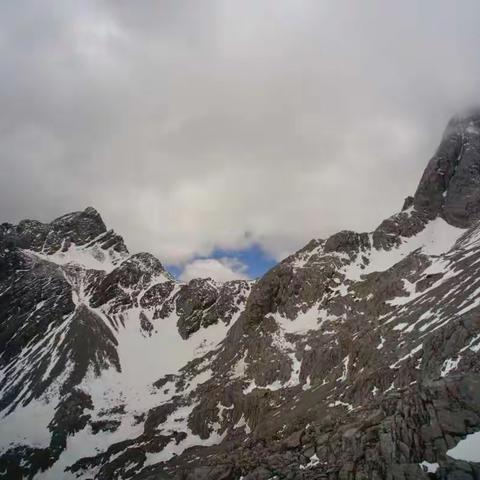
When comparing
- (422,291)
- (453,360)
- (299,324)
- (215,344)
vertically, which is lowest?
(453,360)

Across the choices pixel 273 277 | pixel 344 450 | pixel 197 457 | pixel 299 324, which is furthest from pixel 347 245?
pixel 344 450

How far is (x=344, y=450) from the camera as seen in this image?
176 ft

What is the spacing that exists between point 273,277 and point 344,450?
5304 inches

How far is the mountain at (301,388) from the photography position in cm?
5147

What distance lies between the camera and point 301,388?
124250mm

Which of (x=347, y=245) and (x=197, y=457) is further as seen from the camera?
(x=347, y=245)

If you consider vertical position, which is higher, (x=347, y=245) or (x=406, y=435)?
(x=347, y=245)

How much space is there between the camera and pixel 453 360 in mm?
69188

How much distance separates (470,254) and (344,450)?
99232 millimetres

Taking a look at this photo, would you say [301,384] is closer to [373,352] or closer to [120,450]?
[373,352]

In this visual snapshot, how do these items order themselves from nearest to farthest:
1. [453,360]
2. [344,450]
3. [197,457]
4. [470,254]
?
[344,450] < [453,360] < [197,457] < [470,254]

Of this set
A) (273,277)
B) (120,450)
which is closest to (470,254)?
(273,277)

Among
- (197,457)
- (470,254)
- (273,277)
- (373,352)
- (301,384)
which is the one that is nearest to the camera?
(373,352)

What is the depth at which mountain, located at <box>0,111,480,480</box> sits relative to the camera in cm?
5147
